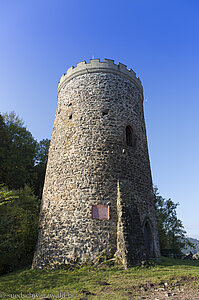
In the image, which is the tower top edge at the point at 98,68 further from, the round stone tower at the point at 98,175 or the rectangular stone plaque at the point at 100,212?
the rectangular stone plaque at the point at 100,212

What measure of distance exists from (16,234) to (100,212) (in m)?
Answer: 4.81

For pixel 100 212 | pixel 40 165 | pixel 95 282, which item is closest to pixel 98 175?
pixel 100 212

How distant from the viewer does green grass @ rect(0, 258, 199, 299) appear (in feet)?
19.1

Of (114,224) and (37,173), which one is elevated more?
(37,173)

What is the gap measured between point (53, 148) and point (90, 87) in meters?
4.13

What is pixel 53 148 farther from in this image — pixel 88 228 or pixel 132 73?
pixel 132 73

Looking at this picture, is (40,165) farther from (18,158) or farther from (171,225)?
(171,225)

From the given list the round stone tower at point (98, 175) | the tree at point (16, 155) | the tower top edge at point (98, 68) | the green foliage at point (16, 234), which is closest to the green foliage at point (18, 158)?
the tree at point (16, 155)

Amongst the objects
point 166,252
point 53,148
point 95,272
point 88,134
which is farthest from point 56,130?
point 166,252

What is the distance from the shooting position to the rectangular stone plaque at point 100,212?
382 inches

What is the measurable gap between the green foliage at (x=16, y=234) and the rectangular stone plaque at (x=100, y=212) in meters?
3.63

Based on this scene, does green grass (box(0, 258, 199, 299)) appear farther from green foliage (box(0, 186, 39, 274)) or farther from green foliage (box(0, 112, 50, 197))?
green foliage (box(0, 112, 50, 197))

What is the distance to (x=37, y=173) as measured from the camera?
2105 centimetres

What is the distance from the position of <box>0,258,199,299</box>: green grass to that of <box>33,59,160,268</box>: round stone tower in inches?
29.4
